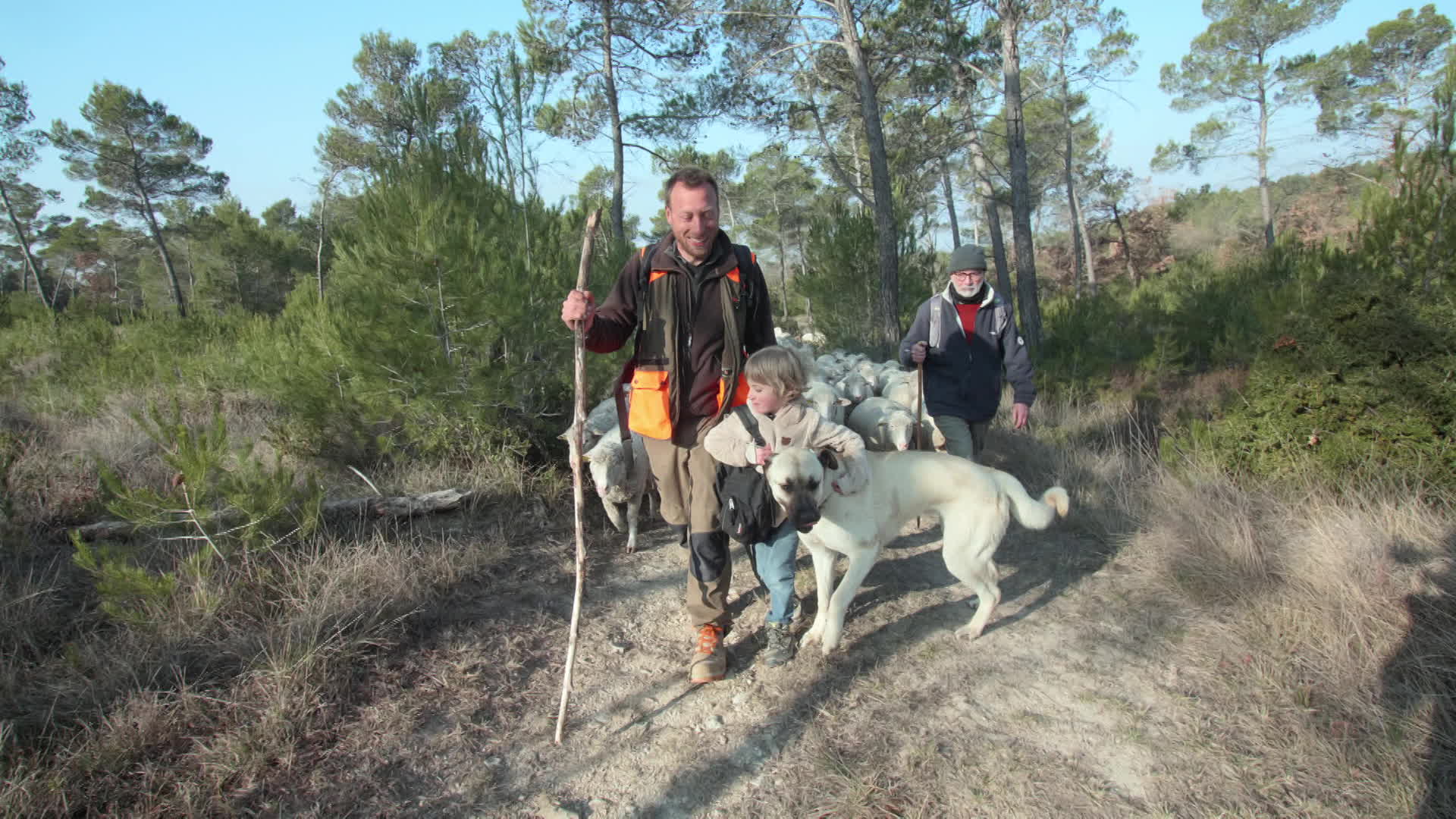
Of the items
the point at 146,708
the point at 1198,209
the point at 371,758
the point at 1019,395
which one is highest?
the point at 1198,209

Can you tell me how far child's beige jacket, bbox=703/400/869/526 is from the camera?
2.70m

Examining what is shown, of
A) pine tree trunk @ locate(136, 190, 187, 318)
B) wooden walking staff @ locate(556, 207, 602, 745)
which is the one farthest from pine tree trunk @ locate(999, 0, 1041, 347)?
pine tree trunk @ locate(136, 190, 187, 318)

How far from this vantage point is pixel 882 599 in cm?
366

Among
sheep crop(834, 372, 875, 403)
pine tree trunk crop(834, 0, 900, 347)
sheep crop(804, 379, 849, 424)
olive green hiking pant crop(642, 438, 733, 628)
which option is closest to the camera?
olive green hiking pant crop(642, 438, 733, 628)

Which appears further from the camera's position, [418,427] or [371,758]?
[418,427]

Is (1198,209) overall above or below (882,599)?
above

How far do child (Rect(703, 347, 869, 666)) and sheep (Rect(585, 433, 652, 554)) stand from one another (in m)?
1.51

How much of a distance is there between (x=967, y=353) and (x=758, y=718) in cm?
253

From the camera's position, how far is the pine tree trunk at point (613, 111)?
13477mm

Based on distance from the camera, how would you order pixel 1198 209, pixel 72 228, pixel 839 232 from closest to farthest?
1. pixel 839 232
2. pixel 72 228
3. pixel 1198 209

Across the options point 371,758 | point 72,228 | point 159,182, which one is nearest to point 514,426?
point 371,758

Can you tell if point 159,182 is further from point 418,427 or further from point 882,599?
point 882,599

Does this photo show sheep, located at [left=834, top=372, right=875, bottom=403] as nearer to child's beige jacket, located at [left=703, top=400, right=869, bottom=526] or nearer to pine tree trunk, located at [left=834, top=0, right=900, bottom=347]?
child's beige jacket, located at [left=703, top=400, right=869, bottom=526]

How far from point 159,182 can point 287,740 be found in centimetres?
2851
